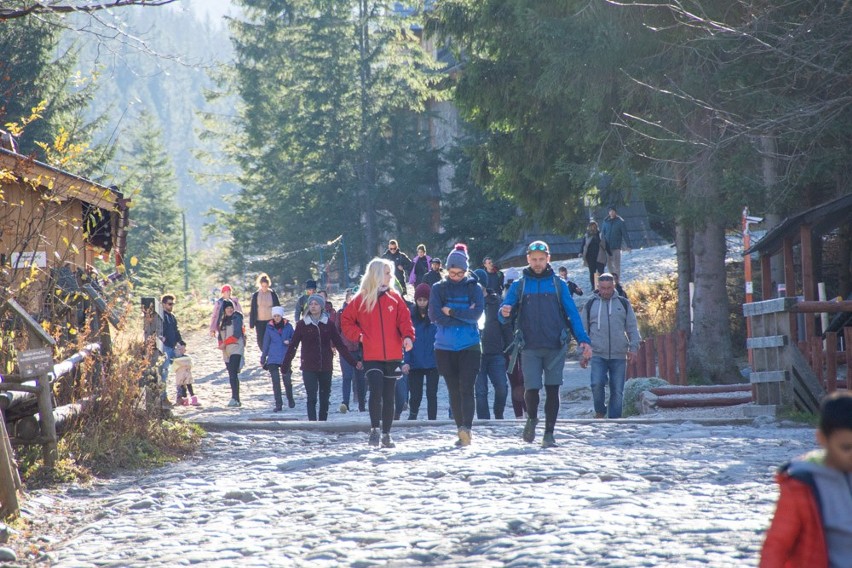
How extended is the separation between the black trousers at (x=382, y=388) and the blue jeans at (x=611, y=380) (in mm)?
4057

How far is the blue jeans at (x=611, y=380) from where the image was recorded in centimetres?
1485

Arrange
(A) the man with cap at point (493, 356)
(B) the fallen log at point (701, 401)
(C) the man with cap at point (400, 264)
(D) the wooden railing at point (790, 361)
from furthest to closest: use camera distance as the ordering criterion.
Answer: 1. (C) the man with cap at point (400, 264)
2. (B) the fallen log at point (701, 401)
3. (A) the man with cap at point (493, 356)
4. (D) the wooden railing at point (790, 361)

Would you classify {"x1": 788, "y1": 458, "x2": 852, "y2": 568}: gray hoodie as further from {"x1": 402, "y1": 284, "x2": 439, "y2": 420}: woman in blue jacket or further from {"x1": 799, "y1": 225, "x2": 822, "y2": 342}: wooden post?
{"x1": 799, "y1": 225, "x2": 822, "y2": 342}: wooden post

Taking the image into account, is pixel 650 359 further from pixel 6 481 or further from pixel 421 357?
pixel 6 481

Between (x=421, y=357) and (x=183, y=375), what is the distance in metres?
5.67

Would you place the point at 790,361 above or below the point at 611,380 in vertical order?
above

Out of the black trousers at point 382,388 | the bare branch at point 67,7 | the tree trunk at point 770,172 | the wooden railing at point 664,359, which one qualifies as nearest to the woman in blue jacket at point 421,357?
the black trousers at point 382,388

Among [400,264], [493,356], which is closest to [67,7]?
[493,356]

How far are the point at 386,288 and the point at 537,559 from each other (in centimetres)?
558

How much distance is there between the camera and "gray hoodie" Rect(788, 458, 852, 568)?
3.87 meters

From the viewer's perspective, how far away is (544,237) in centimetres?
4084

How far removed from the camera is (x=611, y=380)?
1504 centimetres

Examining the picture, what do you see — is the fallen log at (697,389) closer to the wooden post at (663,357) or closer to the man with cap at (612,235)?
the wooden post at (663,357)

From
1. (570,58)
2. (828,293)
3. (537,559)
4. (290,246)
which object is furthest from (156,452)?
(290,246)
